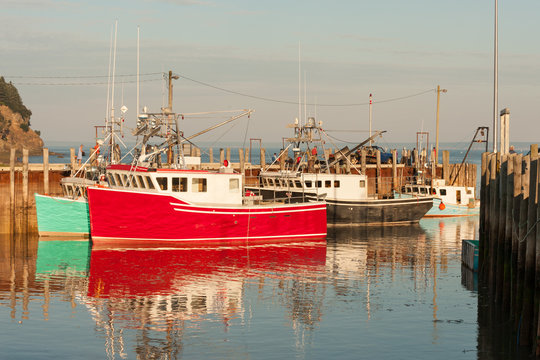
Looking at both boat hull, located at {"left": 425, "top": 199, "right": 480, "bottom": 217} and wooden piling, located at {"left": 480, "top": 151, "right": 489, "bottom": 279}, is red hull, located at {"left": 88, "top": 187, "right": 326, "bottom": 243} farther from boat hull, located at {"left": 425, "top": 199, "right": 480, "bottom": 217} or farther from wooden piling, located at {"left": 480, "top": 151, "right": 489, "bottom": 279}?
boat hull, located at {"left": 425, "top": 199, "right": 480, "bottom": 217}

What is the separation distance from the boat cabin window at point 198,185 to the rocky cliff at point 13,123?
122235 mm


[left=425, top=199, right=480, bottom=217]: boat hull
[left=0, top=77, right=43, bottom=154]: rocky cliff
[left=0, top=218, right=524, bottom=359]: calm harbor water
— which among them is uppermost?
[left=0, top=77, right=43, bottom=154]: rocky cliff

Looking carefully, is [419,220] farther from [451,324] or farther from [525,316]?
[525,316]

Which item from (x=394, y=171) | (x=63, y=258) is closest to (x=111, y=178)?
(x=63, y=258)

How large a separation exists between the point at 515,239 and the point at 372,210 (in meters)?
22.0

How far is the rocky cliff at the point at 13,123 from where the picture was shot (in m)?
150

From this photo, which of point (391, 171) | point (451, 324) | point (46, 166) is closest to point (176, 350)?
point (451, 324)

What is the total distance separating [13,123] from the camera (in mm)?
155500

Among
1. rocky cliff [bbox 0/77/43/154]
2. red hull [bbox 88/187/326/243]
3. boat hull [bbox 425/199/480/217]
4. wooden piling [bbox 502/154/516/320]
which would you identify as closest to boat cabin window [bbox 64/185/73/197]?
red hull [bbox 88/187/326/243]

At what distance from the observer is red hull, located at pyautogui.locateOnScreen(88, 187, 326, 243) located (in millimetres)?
30562

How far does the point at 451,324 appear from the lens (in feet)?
62.5

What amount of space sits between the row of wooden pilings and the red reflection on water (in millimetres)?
7975

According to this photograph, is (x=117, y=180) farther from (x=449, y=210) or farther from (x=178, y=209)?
(x=449, y=210)

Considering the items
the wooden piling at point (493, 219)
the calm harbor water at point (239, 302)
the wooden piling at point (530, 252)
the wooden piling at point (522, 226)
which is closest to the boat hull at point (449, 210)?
the calm harbor water at point (239, 302)
